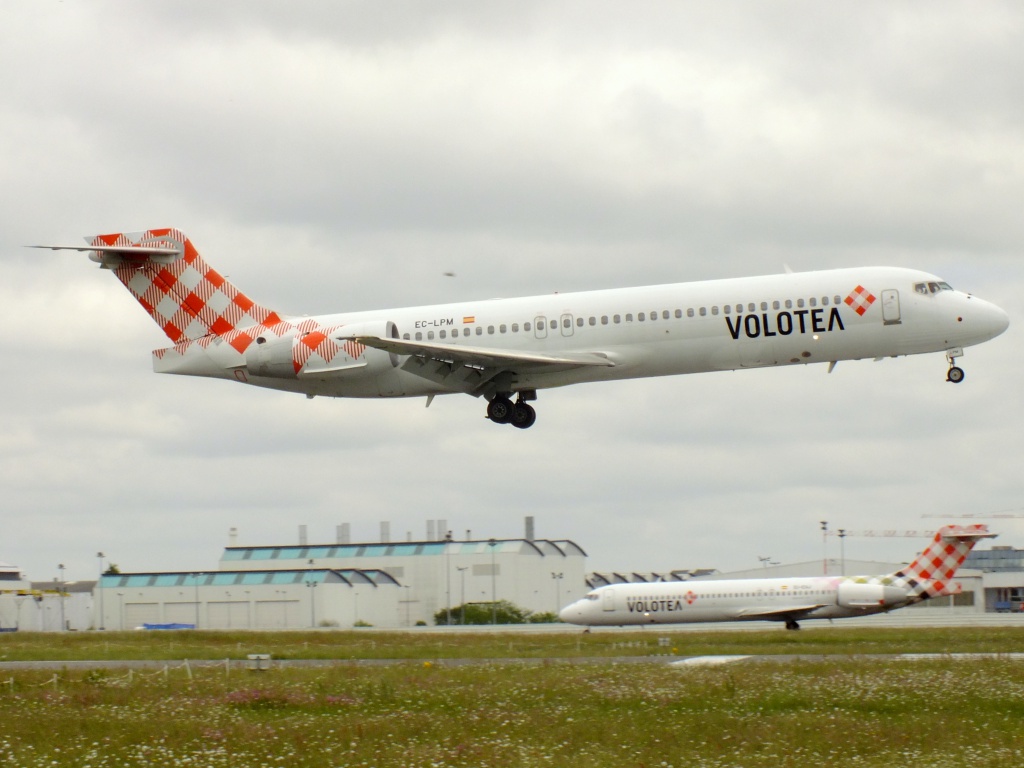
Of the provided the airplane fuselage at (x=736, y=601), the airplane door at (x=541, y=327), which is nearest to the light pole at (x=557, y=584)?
the airplane fuselage at (x=736, y=601)

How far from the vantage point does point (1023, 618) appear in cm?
6462

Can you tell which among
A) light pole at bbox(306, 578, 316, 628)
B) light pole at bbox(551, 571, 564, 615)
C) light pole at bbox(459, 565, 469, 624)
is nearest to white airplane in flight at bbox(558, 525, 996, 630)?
light pole at bbox(306, 578, 316, 628)

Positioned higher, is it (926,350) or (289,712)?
(926,350)

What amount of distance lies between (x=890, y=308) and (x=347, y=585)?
163 ft

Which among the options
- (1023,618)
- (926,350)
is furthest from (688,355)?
(1023,618)

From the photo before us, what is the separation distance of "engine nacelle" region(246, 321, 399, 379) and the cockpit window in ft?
45.8

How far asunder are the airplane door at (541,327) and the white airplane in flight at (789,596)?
22947mm

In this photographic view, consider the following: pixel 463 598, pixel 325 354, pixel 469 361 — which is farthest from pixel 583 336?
pixel 463 598

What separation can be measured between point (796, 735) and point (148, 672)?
→ 17849 mm

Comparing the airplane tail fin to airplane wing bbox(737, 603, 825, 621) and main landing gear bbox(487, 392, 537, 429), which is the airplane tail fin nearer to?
main landing gear bbox(487, 392, 537, 429)

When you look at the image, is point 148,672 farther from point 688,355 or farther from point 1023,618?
point 1023,618

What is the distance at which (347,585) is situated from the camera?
259 feet

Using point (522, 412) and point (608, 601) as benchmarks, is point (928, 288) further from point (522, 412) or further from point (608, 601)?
point (608, 601)

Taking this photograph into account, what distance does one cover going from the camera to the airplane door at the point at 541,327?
36781mm
